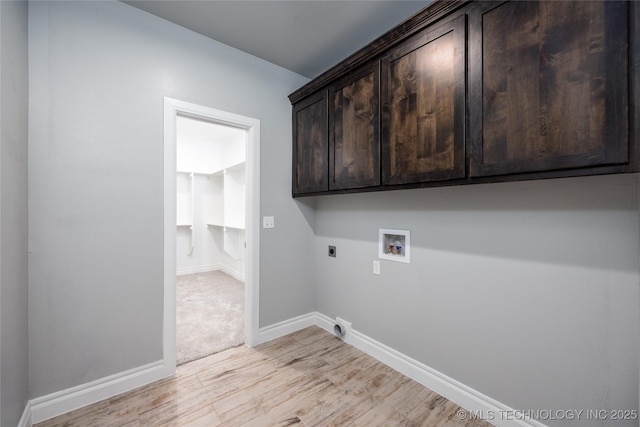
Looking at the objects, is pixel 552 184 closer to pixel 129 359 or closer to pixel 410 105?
pixel 410 105

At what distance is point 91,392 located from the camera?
1701 mm

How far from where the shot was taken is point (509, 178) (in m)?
1.23

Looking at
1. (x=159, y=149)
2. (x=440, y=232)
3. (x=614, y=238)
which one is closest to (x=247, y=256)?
(x=159, y=149)

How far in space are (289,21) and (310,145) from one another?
0.96 meters

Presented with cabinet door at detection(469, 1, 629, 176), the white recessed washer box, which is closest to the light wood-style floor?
the white recessed washer box

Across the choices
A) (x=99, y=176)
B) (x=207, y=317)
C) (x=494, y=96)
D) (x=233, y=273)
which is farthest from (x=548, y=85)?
(x=233, y=273)

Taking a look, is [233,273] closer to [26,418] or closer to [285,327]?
[285,327]

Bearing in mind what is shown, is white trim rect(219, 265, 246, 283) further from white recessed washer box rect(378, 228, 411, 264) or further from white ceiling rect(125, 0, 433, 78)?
white ceiling rect(125, 0, 433, 78)

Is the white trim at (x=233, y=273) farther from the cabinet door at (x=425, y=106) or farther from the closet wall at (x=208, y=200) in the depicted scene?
the cabinet door at (x=425, y=106)

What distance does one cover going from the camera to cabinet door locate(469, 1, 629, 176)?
955 mm

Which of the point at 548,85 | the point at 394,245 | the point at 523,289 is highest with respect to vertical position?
the point at 548,85

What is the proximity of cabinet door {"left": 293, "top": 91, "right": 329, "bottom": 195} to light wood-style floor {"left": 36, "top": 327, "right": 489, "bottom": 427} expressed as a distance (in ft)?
4.98

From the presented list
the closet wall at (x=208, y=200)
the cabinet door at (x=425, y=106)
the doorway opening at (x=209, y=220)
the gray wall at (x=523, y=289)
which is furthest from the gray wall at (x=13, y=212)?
the closet wall at (x=208, y=200)

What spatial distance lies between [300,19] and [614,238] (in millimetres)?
2317
